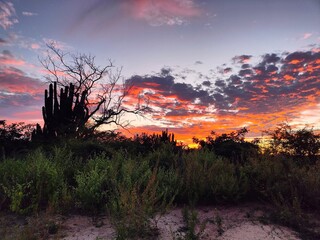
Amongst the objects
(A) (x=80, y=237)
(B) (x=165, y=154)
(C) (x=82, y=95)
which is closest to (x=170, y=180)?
(A) (x=80, y=237)

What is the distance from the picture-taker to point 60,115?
2242 centimetres

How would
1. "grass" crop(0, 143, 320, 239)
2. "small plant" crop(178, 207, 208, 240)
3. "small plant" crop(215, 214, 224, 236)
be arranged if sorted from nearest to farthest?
"small plant" crop(178, 207, 208, 240) < "small plant" crop(215, 214, 224, 236) < "grass" crop(0, 143, 320, 239)

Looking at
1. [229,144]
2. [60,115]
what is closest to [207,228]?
[229,144]

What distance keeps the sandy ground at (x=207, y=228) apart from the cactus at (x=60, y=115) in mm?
14301

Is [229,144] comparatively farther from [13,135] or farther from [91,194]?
[13,135]

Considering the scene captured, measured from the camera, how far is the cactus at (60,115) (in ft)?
68.7

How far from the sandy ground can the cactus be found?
14301mm

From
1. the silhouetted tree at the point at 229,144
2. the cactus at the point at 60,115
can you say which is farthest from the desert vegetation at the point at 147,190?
the cactus at the point at 60,115

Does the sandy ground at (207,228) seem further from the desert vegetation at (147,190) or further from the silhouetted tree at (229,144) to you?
the silhouetted tree at (229,144)

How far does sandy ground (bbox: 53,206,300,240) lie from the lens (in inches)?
218

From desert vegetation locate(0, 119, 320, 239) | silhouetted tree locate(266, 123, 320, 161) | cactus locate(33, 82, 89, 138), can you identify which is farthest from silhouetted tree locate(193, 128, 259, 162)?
cactus locate(33, 82, 89, 138)

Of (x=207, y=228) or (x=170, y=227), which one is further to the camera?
(x=207, y=228)

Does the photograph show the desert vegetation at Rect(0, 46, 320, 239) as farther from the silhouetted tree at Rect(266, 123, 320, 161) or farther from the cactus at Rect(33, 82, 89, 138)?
the cactus at Rect(33, 82, 89, 138)

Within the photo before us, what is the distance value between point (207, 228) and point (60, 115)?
1805 cm
